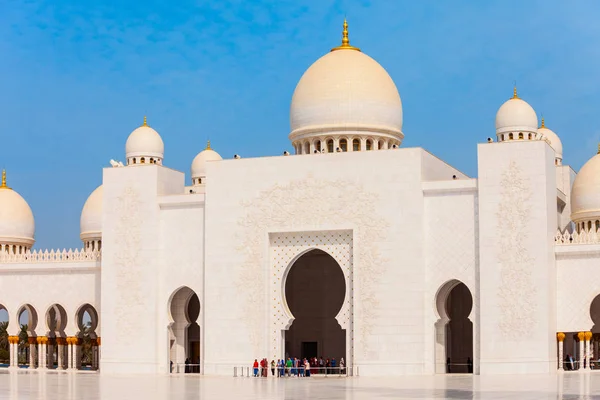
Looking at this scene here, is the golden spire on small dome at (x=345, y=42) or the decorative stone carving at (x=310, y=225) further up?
the golden spire on small dome at (x=345, y=42)

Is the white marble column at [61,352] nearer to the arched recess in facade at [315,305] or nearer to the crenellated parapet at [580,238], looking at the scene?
the arched recess in facade at [315,305]

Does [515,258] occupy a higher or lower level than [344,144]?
lower

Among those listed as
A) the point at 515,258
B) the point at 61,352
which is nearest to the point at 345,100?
the point at 515,258

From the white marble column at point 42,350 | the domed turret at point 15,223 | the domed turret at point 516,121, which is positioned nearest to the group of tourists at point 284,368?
the domed turret at point 516,121

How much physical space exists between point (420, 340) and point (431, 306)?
2.94ft

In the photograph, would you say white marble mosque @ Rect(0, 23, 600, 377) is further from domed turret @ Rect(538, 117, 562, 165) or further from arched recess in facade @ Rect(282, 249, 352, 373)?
domed turret @ Rect(538, 117, 562, 165)

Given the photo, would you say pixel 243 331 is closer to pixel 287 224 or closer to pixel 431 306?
pixel 287 224

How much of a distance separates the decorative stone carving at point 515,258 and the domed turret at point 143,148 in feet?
36.9

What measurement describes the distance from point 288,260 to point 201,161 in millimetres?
12427

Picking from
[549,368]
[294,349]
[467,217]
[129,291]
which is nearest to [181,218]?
[129,291]

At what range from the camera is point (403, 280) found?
27.1m

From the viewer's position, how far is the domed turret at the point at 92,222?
1431 inches

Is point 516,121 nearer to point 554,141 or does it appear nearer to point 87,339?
point 554,141

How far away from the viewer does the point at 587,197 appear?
98.8ft
